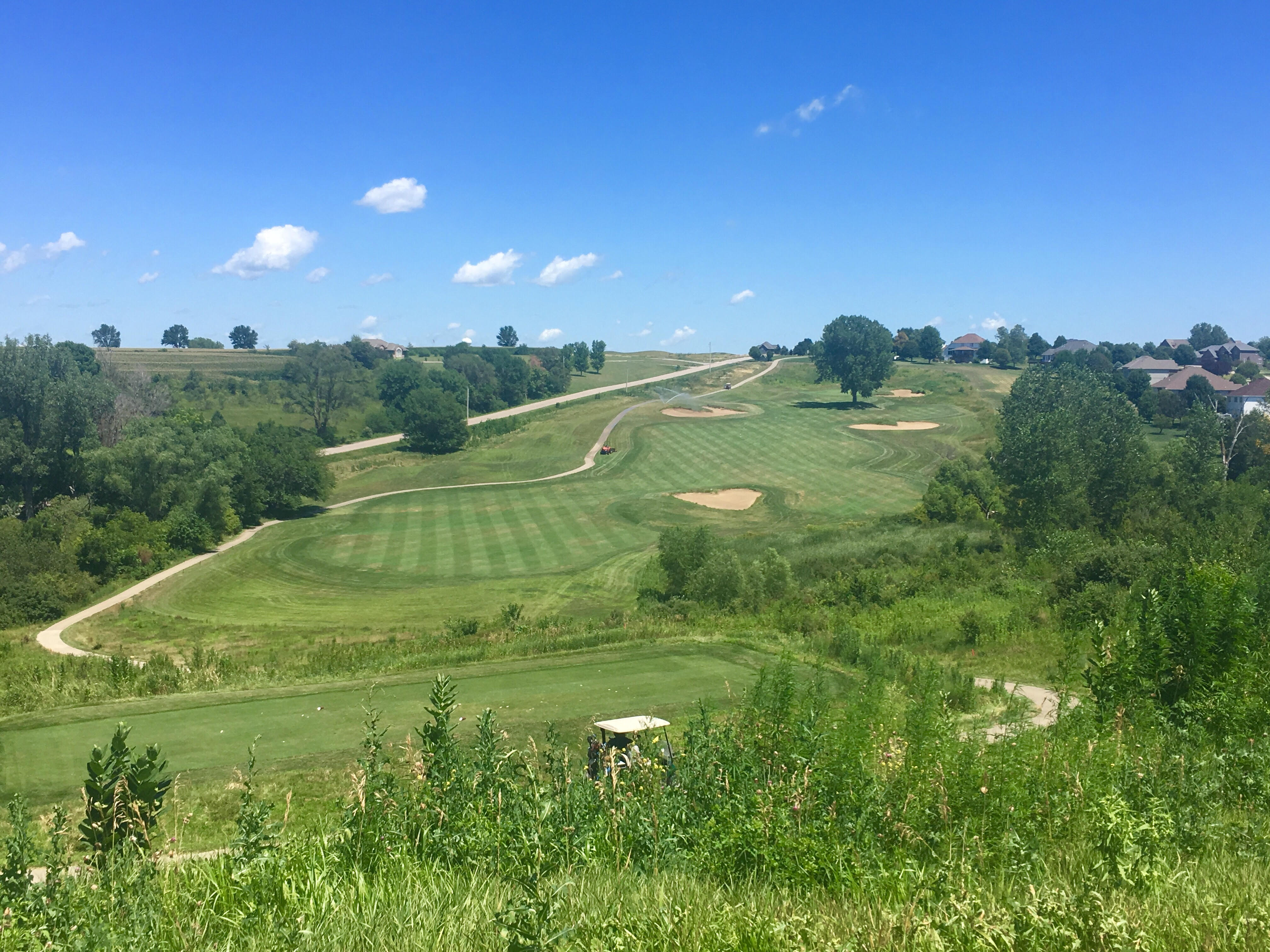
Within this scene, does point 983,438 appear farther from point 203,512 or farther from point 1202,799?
point 1202,799

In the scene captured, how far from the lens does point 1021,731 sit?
10.7 metres

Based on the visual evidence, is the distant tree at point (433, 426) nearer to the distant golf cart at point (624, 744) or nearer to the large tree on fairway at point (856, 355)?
the large tree on fairway at point (856, 355)

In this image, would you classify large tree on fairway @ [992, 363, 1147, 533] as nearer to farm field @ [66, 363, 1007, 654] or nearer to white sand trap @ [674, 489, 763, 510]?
farm field @ [66, 363, 1007, 654]

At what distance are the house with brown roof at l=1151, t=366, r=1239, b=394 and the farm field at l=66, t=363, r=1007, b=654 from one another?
21307 millimetres

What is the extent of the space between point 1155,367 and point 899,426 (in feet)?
195

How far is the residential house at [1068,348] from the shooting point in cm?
15650

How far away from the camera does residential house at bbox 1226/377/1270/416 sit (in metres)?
91.7

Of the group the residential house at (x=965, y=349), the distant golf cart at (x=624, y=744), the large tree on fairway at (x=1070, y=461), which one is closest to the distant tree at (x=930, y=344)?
the residential house at (x=965, y=349)

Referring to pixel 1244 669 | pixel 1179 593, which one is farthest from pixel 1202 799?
pixel 1179 593

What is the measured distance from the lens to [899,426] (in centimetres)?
9888

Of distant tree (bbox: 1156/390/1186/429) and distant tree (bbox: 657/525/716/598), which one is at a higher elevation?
distant tree (bbox: 1156/390/1186/429)

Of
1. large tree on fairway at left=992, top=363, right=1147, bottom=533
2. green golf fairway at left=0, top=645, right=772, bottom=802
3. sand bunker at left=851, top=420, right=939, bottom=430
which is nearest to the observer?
green golf fairway at left=0, top=645, right=772, bottom=802

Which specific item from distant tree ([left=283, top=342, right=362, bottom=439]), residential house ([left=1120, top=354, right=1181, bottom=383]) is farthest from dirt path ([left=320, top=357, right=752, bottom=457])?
residential house ([left=1120, top=354, right=1181, bottom=383])

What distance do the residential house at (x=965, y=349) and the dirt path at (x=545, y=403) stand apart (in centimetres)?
3700
